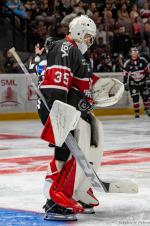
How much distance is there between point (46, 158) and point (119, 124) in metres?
5.67

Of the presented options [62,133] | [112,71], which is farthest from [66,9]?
[62,133]

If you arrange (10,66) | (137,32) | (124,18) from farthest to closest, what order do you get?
(137,32), (124,18), (10,66)

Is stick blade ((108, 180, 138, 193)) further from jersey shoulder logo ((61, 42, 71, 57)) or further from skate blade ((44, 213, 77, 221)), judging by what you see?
jersey shoulder logo ((61, 42, 71, 57))

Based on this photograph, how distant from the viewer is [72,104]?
216 inches

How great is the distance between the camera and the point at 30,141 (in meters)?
11.6

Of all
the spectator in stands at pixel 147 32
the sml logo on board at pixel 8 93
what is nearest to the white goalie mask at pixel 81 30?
the sml logo on board at pixel 8 93

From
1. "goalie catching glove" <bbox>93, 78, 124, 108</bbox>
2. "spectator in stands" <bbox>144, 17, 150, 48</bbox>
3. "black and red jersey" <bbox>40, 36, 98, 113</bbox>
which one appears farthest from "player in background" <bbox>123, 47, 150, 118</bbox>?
"black and red jersey" <bbox>40, 36, 98, 113</bbox>

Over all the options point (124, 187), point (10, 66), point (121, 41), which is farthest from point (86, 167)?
point (121, 41)

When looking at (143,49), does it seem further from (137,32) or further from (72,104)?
(72,104)

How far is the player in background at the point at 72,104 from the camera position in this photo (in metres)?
5.39

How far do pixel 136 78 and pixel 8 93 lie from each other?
2.97m

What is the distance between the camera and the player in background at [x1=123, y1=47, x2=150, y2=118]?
17.0 meters

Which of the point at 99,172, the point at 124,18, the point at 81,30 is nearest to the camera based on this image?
the point at 81,30

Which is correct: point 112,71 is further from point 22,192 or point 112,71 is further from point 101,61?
point 22,192
